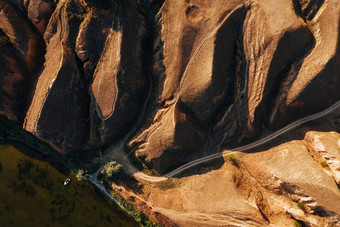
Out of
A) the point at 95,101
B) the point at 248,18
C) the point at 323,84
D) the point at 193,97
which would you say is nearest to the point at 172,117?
Result: the point at 193,97

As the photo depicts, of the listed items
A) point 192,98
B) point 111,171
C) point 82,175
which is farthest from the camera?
point 82,175

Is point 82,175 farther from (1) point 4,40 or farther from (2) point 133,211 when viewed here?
(1) point 4,40

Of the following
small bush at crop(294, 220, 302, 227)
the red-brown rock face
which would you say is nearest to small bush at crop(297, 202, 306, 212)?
small bush at crop(294, 220, 302, 227)

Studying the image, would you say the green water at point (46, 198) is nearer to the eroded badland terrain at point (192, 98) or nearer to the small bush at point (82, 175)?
the small bush at point (82, 175)

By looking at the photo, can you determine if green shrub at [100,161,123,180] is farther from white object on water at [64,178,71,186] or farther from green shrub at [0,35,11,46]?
green shrub at [0,35,11,46]

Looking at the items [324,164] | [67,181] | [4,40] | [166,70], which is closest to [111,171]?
[67,181]

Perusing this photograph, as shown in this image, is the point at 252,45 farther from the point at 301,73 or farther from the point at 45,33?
the point at 45,33
